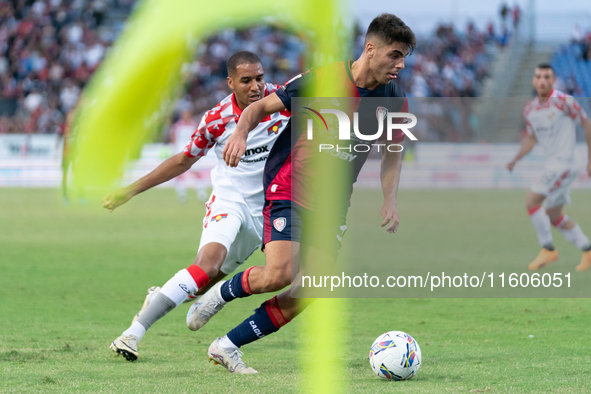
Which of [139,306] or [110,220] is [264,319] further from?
[110,220]

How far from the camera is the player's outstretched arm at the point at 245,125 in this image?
2.94m

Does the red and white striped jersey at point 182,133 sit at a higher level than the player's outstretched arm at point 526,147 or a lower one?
lower

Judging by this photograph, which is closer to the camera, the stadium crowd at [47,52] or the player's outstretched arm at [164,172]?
the player's outstretched arm at [164,172]

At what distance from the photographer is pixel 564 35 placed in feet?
84.3

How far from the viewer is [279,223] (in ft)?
15.0

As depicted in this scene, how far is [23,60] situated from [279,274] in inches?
967

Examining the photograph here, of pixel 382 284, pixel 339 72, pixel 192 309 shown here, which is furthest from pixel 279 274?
pixel 382 284

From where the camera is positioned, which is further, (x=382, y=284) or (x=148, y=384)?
(x=382, y=284)

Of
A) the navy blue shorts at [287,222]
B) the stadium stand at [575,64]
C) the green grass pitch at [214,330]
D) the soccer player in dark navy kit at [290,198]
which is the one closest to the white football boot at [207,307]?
the soccer player in dark navy kit at [290,198]

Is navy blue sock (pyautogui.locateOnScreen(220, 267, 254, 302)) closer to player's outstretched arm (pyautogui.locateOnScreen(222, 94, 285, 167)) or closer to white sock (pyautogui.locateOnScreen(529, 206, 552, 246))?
player's outstretched arm (pyautogui.locateOnScreen(222, 94, 285, 167))

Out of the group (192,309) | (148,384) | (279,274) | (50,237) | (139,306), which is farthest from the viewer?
(50,237)

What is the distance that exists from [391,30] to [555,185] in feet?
Answer: 21.2

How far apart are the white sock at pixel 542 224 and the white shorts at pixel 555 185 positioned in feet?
0.38

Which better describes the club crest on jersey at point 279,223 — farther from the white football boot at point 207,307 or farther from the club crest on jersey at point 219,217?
the club crest on jersey at point 219,217
